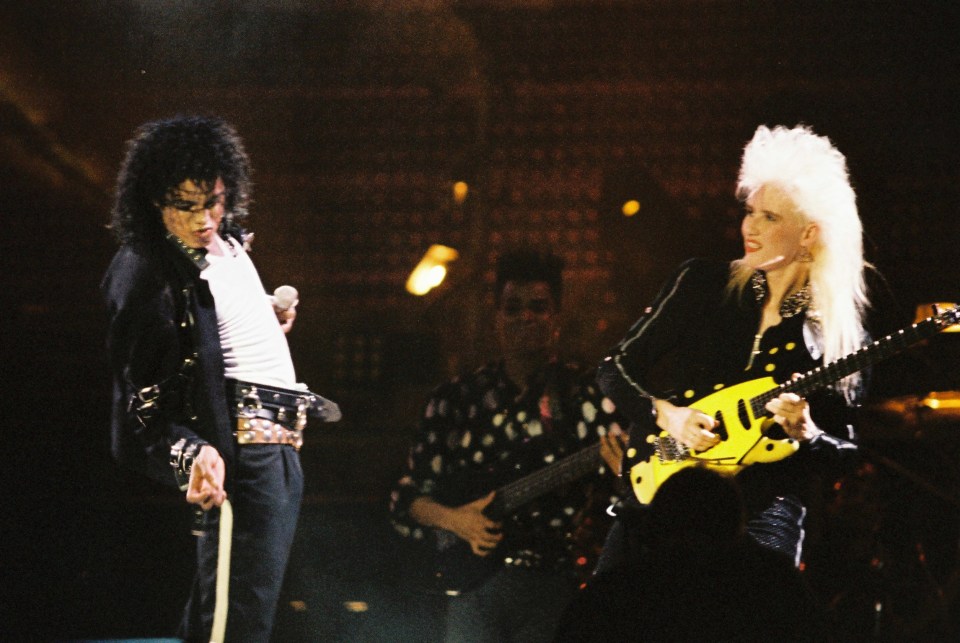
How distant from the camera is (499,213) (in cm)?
347

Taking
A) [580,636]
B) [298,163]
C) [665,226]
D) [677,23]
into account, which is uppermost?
[677,23]

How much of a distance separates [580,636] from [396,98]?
201 cm

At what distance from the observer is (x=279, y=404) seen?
3346mm

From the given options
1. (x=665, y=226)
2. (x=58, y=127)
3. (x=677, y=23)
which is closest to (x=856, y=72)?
(x=677, y=23)

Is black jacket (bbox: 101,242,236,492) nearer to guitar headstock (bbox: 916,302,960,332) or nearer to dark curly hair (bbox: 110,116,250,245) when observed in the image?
dark curly hair (bbox: 110,116,250,245)

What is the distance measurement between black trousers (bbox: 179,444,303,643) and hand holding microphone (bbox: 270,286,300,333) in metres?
0.44

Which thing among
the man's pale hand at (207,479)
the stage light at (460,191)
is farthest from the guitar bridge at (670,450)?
the man's pale hand at (207,479)

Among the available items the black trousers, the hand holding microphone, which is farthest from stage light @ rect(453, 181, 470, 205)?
the black trousers

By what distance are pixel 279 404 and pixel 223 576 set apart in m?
0.60

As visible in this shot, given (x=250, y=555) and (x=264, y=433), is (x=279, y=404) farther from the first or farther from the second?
(x=250, y=555)

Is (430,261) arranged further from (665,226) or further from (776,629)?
(776,629)

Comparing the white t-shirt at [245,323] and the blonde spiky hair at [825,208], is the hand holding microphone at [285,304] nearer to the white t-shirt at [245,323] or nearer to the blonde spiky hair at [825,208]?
the white t-shirt at [245,323]

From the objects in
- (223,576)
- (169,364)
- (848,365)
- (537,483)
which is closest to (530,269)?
(537,483)

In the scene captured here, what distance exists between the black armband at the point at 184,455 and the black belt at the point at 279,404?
0.59 ft
